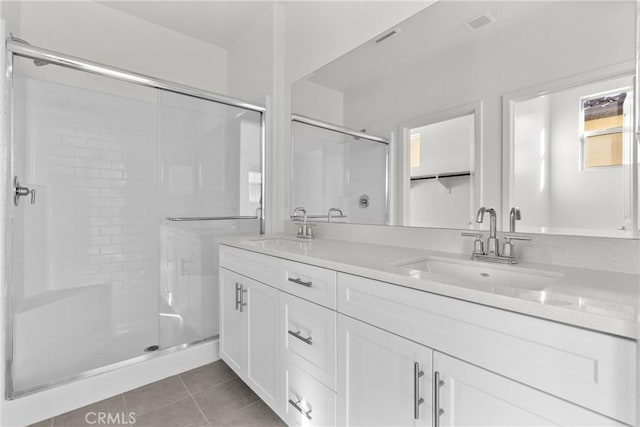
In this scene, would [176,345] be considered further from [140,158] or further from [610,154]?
[610,154]

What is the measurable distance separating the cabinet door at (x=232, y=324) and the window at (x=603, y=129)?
156 centimetres

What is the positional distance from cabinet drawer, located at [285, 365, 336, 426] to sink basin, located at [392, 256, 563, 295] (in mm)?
569

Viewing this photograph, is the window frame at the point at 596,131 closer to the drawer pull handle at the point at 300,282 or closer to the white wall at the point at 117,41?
the drawer pull handle at the point at 300,282

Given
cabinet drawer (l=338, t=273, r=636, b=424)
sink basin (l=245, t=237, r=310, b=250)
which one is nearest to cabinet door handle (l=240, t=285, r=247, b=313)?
sink basin (l=245, t=237, r=310, b=250)

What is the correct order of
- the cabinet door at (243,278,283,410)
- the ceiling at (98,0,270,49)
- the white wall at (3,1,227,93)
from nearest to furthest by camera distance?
the cabinet door at (243,278,283,410) < the white wall at (3,1,227,93) < the ceiling at (98,0,270,49)

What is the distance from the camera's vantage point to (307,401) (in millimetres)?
1248

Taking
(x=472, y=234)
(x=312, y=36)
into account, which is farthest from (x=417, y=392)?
(x=312, y=36)

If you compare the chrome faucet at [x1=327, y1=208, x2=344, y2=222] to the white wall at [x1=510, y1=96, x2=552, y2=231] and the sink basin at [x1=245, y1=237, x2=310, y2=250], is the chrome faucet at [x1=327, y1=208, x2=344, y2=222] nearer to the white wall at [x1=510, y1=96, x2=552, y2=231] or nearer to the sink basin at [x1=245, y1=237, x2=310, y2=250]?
the sink basin at [x1=245, y1=237, x2=310, y2=250]

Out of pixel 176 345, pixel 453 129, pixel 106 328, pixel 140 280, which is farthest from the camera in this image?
pixel 140 280

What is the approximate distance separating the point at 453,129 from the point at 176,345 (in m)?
2.07

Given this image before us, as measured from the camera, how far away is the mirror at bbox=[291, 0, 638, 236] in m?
1.00

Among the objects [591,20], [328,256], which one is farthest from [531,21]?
[328,256]

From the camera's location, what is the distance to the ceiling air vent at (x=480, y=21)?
1249 millimetres

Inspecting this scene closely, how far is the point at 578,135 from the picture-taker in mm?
1049
